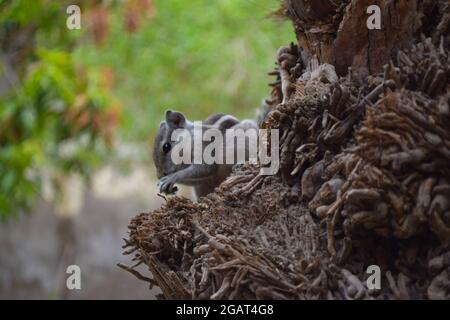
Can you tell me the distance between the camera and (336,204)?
6.46 ft

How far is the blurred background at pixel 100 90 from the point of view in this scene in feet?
17.5

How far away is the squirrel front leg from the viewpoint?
3160 mm

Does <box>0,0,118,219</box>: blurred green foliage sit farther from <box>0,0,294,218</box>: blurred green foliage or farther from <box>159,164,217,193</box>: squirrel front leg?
<box>159,164,217,193</box>: squirrel front leg

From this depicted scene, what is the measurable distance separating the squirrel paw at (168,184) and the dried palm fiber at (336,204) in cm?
72

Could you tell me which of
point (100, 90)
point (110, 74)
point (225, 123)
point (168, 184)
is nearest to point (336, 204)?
point (168, 184)

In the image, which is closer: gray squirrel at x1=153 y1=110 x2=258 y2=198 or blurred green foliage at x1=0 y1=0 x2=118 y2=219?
gray squirrel at x1=153 y1=110 x2=258 y2=198

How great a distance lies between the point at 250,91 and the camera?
6434mm

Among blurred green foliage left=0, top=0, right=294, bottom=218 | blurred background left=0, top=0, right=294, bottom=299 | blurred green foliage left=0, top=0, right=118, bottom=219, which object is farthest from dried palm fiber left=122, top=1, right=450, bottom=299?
blurred green foliage left=0, top=0, right=118, bottom=219

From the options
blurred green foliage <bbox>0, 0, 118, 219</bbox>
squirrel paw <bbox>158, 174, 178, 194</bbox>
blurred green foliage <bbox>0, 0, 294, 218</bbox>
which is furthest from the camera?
blurred green foliage <bbox>0, 0, 294, 218</bbox>

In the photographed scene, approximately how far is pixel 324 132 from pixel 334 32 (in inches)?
14.6

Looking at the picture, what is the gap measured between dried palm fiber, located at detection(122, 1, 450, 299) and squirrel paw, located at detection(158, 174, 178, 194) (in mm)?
716

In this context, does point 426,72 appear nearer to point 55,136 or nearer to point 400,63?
point 400,63

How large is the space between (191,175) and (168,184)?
128 mm
